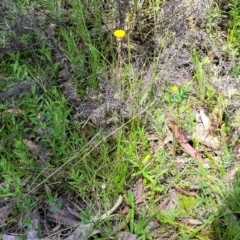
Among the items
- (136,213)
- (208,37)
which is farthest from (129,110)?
(208,37)

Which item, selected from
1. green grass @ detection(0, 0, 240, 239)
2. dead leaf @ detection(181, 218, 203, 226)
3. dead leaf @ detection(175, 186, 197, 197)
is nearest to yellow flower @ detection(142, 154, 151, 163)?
green grass @ detection(0, 0, 240, 239)

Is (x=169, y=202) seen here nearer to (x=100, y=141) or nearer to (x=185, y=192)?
(x=185, y=192)

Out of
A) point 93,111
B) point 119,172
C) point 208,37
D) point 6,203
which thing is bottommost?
point 6,203

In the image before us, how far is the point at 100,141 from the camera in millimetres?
1878

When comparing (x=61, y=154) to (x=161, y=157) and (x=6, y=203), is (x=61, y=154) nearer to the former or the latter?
(x=6, y=203)

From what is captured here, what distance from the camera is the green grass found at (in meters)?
1.81

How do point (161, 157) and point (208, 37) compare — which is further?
point (208, 37)

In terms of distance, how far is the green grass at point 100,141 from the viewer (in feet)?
5.93

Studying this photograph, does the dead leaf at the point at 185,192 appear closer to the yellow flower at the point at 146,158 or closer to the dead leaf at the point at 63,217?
the yellow flower at the point at 146,158

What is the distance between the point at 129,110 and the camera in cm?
196

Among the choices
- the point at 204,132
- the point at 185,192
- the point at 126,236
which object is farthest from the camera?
the point at 204,132

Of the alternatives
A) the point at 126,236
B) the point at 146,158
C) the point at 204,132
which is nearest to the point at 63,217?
the point at 126,236

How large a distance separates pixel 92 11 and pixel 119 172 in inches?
37.1

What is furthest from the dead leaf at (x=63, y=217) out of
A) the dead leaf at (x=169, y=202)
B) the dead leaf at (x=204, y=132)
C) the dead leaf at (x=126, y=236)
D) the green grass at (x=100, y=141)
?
the dead leaf at (x=204, y=132)
